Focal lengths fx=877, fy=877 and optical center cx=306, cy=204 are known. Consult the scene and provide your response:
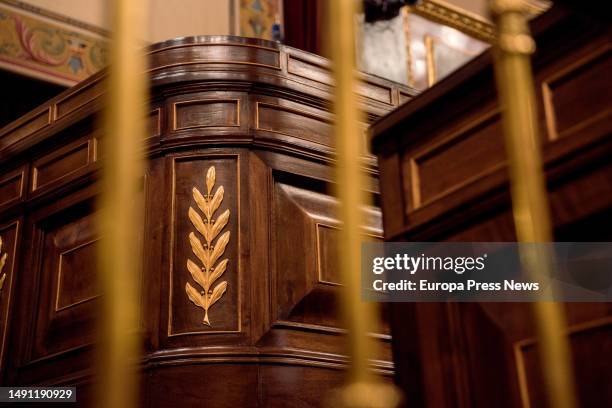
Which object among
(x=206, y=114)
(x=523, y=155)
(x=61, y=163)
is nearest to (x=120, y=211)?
(x=523, y=155)

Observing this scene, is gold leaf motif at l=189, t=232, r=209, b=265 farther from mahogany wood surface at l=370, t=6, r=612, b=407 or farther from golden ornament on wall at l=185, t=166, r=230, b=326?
mahogany wood surface at l=370, t=6, r=612, b=407

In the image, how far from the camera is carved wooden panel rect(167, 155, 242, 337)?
247 centimetres

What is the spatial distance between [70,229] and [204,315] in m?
0.69

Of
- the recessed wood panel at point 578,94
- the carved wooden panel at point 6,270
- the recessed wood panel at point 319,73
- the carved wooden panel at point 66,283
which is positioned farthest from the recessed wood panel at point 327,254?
the recessed wood panel at point 578,94

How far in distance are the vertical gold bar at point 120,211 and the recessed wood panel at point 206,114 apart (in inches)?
70.2

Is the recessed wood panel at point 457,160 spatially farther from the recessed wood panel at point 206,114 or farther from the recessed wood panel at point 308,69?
the recessed wood panel at point 308,69

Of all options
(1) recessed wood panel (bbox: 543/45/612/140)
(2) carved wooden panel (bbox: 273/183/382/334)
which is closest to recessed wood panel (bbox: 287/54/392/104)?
(2) carved wooden panel (bbox: 273/183/382/334)

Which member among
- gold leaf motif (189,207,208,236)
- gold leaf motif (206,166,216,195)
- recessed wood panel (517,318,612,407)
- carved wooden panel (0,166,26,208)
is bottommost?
recessed wood panel (517,318,612,407)

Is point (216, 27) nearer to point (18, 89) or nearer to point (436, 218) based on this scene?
point (18, 89)

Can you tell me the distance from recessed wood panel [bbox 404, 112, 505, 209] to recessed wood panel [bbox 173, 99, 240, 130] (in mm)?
1240

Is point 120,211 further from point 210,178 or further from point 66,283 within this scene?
point 66,283

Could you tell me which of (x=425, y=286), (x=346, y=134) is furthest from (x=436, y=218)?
(x=346, y=134)

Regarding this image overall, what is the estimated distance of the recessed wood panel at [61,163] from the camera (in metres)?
2.94

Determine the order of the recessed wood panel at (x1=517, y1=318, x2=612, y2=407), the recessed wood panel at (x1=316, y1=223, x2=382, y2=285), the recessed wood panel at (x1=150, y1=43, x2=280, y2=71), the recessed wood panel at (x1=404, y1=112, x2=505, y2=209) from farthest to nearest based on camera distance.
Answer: the recessed wood panel at (x1=150, y1=43, x2=280, y2=71) < the recessed wood panel at (x1=316, y1=223, x2=382, y2=285) < the recessed wood panel at (x1=404, y1=112, x2=505, y2=209) < the recessed wood panel at (x1=517, y1=318, x2=612, y2=407)
